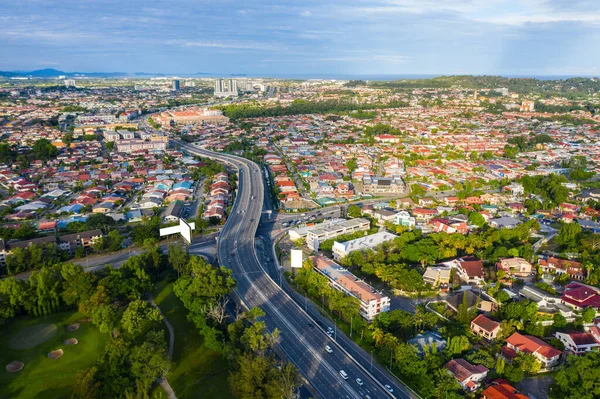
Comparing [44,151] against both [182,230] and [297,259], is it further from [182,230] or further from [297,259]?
[297,259]

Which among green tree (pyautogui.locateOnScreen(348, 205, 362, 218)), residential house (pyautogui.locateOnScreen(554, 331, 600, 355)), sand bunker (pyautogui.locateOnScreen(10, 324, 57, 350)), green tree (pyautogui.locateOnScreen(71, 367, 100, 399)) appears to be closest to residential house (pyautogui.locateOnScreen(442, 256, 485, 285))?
residential house (pyautogui.locateOnScreen(554, 331, 600, 355))

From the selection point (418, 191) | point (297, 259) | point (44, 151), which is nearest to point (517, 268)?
point (297, 259)

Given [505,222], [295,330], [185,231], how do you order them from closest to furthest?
1. [295,330]
2. [185,231]
3. [505,222]

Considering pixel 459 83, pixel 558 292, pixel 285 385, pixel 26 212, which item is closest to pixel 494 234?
pixel 558 292

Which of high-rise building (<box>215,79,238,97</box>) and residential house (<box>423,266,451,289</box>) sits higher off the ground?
high-rise building (<box>215,79,238,97</box>)

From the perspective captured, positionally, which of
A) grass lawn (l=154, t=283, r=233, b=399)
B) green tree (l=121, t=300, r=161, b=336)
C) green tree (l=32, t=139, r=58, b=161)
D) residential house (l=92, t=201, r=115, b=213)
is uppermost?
green tree (l=32, t=139, r=58, b=161)

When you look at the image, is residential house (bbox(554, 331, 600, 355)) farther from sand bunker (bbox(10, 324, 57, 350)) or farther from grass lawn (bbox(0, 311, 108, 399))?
sand bunker (bbox(10, 324, 57, 350))

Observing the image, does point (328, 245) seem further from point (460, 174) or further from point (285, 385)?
point (460, 174)
